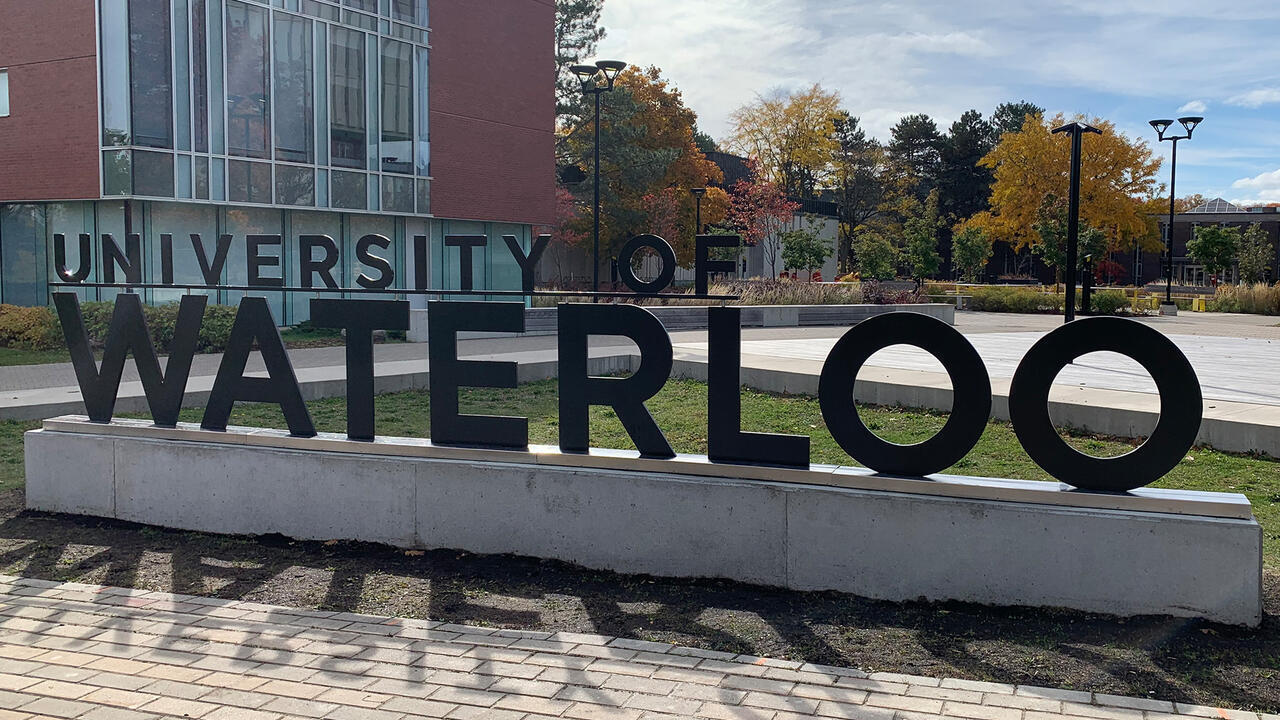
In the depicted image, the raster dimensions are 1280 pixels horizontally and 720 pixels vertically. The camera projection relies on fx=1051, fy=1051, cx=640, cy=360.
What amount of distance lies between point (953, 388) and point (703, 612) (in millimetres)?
1787

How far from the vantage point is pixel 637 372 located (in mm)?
6180

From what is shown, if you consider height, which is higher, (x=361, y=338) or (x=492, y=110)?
(x=492, y=110)

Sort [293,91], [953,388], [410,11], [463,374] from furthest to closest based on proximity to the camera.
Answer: [410,11] → [293,91] → [463,374] → [953,388]

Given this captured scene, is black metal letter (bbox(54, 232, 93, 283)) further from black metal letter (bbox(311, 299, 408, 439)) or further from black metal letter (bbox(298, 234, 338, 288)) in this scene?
black metal letter (bbox(311, 299, 408, 439))

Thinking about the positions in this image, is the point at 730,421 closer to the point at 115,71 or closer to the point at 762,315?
the point at 115,71

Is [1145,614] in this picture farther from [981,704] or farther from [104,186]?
[104,186]

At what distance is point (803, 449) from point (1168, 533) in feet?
6.03

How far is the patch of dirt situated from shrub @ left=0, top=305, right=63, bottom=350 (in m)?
15.2

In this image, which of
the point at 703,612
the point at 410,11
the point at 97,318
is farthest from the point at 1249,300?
the point at 703,612

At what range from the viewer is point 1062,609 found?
17.2 ft

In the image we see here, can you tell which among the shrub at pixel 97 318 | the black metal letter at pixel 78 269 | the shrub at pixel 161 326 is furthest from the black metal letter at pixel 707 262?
the shrub at pixel 97 318

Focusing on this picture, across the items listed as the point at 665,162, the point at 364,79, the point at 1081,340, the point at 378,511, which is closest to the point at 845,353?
the point at 1081,340

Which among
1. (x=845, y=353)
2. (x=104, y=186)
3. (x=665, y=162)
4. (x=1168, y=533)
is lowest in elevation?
(x=1168, y=533)

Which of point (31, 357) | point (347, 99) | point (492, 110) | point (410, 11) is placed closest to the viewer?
point (31, 357)
